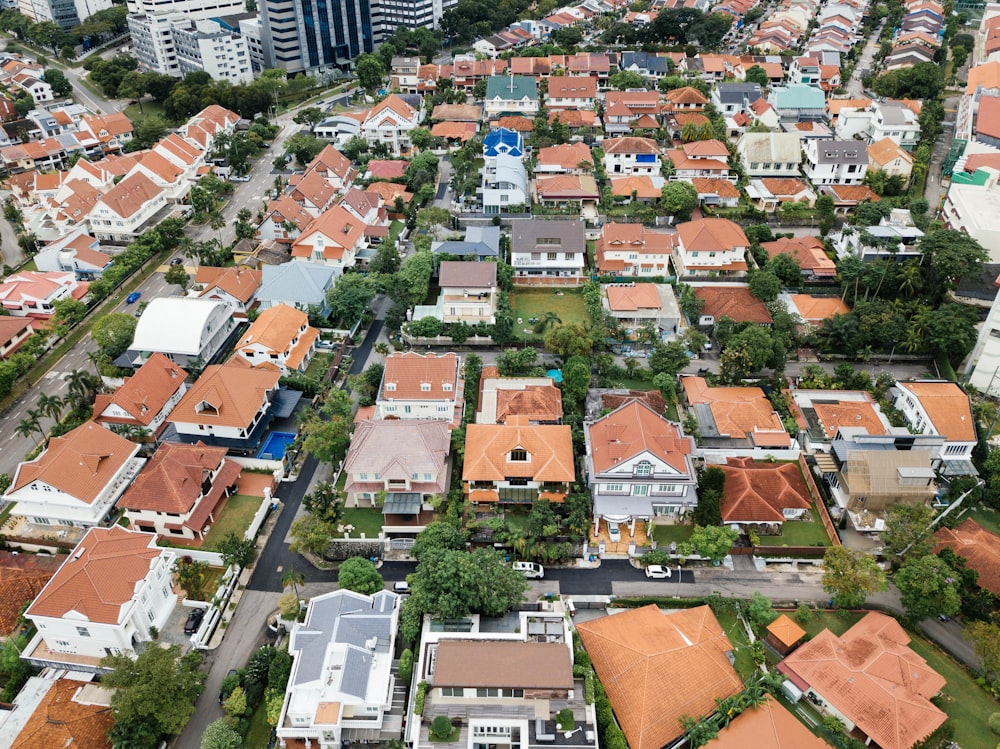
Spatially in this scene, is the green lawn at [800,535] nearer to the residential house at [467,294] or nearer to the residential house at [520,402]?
the residential house at [520,402]

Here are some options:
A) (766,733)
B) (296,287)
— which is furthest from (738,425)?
(296,287)

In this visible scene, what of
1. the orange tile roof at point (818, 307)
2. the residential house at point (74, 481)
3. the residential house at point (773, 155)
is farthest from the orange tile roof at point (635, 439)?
the residential house at point (773, 155)

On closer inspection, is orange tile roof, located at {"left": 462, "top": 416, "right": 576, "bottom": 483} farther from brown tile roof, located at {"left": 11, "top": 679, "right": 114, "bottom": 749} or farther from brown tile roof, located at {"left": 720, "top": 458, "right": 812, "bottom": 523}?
Result: brown tile roof, located at {"left": 11, "top": 679, "right": 114, "bottom": 749}

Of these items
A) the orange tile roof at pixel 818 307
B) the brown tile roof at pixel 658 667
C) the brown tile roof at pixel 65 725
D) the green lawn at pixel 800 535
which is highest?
the orange tile roof at pixel 818 307

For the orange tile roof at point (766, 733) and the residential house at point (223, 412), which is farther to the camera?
the residential house at point (223, 412)

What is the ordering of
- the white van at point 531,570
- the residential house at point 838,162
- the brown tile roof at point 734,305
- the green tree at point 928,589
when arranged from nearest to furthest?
the green tree at point 928,589, the white van at point 531,570, the brown tile roof at point 734,305, the residential house at point 838,162

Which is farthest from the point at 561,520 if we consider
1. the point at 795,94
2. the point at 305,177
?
the point at 795,94
